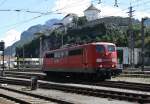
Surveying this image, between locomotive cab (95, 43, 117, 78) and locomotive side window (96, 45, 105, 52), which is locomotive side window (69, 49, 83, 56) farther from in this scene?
locomotive cab (95, 43, 117, 78)

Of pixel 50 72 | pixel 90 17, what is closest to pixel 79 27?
pixel 90 17

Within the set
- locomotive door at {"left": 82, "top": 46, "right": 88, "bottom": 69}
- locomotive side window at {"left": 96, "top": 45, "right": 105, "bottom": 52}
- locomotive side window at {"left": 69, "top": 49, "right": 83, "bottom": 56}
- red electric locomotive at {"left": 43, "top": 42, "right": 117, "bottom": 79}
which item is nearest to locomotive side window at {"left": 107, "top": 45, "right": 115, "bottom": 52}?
red electric locomotive at {"left": 43, "top": 42, "right": 117, "bottom": 79}

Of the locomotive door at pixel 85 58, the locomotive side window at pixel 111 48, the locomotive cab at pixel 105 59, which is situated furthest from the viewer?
the locomotive side window at pixel 111 48

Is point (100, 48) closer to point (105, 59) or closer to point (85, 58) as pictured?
point (105, 59)

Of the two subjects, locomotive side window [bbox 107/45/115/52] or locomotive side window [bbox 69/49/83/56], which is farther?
locomotive side window [bbox 69/49/83/56]

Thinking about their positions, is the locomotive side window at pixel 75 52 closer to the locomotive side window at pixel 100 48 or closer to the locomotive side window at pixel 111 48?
the locomotive side window at pixel 100 48

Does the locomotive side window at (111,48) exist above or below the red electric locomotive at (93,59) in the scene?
above

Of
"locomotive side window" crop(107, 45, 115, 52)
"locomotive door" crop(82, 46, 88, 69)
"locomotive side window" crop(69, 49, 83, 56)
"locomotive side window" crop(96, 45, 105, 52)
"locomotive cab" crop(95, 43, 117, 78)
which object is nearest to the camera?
"locomotive cab" crop(95, 43, 117, 78)

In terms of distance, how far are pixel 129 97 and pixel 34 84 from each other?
11.7 metres

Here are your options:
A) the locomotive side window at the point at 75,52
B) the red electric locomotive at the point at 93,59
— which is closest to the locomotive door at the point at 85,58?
the red electric locomotive at the point at 93,59

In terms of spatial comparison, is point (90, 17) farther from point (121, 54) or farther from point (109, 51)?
point (109, 51)

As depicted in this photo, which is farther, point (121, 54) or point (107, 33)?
point (107, 33)

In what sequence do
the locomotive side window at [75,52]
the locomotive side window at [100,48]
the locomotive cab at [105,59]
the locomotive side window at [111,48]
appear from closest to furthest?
the locomotive cab at [105,59], the locomotive side window at [100,48], the locomotive side window at [111,48], the locomotive side window at [75,52]

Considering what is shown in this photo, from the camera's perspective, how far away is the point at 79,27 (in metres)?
148
